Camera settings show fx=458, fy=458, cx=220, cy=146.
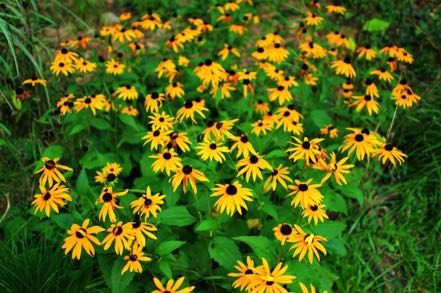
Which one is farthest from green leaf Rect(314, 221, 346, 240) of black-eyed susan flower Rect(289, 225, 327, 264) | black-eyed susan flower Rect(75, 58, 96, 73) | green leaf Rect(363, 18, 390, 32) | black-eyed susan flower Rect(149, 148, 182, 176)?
green leaf Rect(363, 18, 390, 32)

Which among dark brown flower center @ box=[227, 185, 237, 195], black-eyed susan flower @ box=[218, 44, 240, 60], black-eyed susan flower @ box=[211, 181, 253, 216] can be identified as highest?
dark brown flower center @ box=[227, 185, 237, 195]

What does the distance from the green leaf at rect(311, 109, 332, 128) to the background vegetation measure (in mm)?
534

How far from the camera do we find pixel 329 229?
7.35ft

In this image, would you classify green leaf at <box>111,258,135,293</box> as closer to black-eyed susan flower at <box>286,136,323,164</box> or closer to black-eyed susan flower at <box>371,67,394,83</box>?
black-eyed susan flower at <box>286,136,323,164</box>

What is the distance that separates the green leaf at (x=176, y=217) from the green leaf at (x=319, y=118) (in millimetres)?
1184

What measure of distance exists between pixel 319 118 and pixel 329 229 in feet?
3.12

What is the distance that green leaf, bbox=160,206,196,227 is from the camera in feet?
7.00

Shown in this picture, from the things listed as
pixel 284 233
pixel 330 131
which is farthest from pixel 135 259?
pixel 330 131

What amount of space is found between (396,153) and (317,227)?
1.79ft

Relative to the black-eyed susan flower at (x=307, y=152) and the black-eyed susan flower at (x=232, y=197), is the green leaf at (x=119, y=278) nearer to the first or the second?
the black-eyed susan flower at (x=232, y=197)

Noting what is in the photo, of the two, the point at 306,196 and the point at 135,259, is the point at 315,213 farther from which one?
the point at 135,259

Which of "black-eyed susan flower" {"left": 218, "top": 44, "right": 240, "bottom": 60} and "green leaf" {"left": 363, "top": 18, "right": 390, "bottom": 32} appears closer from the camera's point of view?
"black-eyed susan flower" {"left": 218, "top": 44, "right": 240, "bottom": 60}

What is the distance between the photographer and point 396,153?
230 cm

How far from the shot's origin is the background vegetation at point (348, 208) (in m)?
2.32
